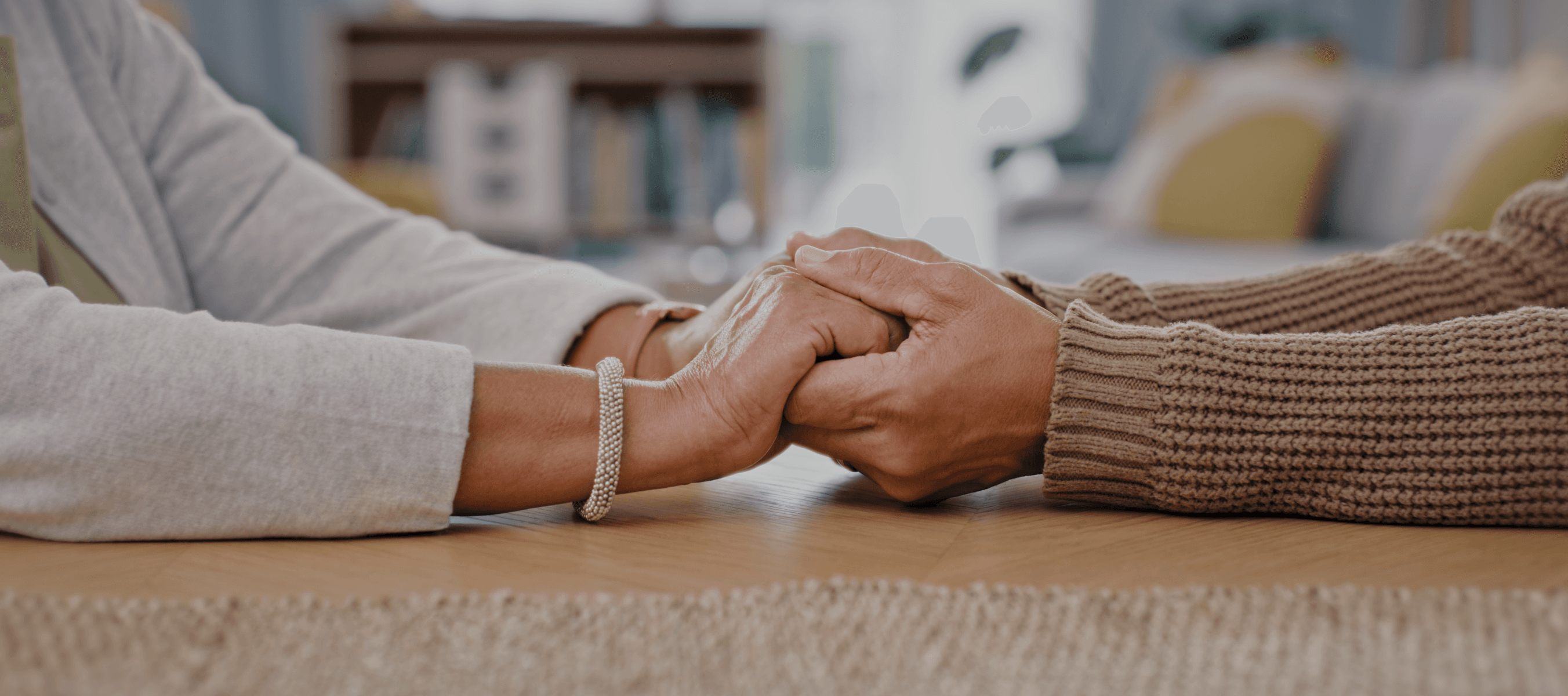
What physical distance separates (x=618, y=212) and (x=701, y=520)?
2972mm

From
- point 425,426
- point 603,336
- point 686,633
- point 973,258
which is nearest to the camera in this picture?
point 686,633

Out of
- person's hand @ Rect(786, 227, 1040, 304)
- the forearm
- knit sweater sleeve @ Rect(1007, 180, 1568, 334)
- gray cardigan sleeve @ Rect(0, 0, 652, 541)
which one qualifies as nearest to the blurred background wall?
knit sweater sleeve @ Rect(1007, 180, 1568, 334)

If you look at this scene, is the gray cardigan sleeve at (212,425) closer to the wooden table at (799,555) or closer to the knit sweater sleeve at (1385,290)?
the wooden table at (799,555)

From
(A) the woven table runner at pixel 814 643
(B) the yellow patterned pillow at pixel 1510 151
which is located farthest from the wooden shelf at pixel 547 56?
(A) the woven table runner at pixel 814 643

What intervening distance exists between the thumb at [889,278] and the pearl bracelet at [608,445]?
0.16 meters

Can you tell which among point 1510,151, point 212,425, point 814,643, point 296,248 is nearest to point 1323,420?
point 814,643

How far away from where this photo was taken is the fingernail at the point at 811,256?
0.66 m

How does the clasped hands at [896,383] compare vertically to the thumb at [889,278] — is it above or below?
below

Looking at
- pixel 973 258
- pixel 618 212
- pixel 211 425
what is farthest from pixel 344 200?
pixel 973 258

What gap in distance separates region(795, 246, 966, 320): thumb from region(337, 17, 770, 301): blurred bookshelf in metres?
2.75

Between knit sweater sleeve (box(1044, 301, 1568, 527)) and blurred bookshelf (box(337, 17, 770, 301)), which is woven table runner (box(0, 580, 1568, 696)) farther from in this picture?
blurred bookshelf (box(337, 17, 770, 301))

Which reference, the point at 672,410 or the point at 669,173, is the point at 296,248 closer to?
the point at 672,410

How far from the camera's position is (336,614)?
15.9 inches

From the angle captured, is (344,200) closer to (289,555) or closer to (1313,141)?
(289,555)
